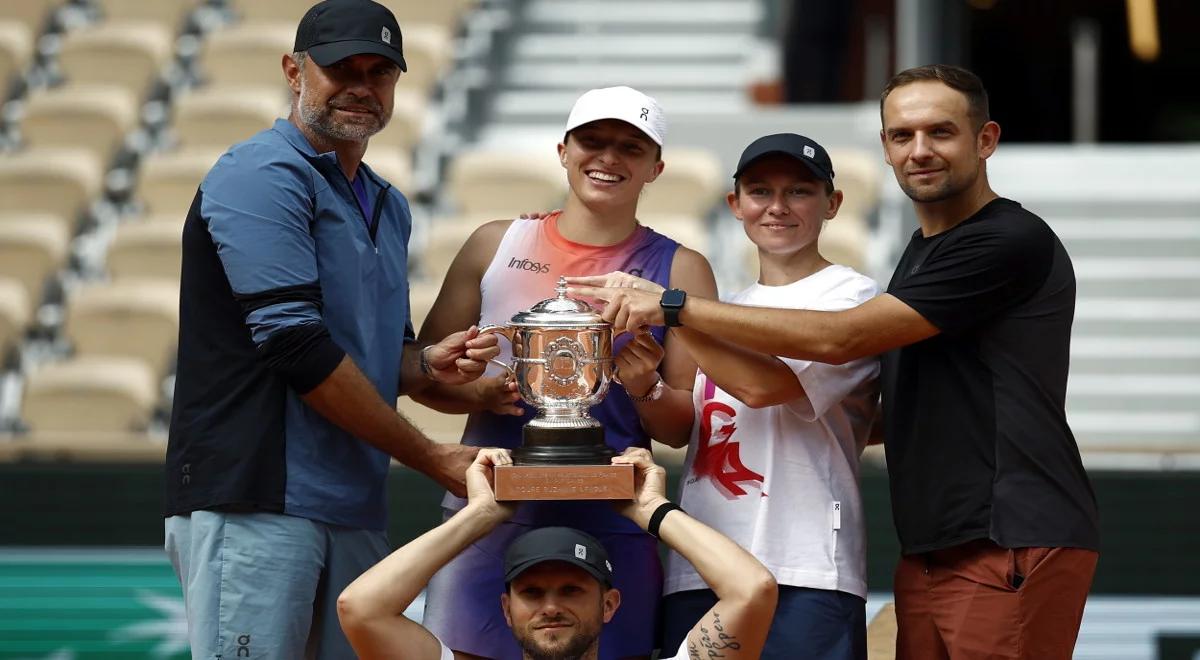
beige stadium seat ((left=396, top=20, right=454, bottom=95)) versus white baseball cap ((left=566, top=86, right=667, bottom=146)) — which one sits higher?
beige stadium seat ((left=396, top=20, right=454, bottom=95))

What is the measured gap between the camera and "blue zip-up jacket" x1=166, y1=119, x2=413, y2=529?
294 centimetres

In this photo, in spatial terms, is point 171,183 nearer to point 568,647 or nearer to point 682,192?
point 682,192

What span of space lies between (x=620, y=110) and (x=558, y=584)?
3.01 feet

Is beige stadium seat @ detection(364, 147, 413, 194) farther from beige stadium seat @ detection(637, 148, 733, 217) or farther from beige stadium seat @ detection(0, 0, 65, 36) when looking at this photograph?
beige stadium seat @ detection(0, 0, 65, 36)

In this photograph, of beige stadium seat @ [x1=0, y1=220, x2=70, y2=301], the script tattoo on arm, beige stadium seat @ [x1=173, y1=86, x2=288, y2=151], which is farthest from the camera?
beige stadium seat @ [x1=173, y1=86, x2=288, y2=151]

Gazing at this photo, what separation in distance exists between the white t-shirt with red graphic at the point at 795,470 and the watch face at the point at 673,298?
23 centimetres

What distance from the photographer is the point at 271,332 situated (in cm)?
291

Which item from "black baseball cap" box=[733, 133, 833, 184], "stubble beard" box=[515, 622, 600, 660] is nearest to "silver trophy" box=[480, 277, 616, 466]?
"stubble beard" box=[515, 622, 600, 660]

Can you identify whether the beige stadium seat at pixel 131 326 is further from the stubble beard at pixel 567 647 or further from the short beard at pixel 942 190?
the short beard at pixel 942 190

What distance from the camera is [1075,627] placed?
301 cm

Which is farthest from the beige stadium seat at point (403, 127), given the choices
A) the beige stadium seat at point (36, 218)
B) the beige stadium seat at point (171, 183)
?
the beige stadium seat at point (36, 218)

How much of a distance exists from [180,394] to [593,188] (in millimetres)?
887

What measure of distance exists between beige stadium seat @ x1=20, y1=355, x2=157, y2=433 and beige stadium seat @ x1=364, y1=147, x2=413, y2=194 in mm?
1577

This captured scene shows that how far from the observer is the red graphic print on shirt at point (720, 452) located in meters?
3.16
